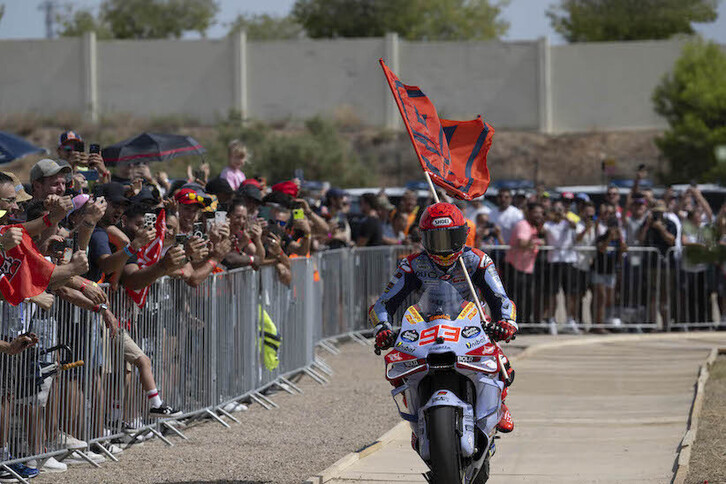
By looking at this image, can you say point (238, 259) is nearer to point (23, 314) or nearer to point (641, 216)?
point (23, 314)

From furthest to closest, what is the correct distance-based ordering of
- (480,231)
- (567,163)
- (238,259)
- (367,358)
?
(567,163)
(480,231)
(367,358)
(238,259)

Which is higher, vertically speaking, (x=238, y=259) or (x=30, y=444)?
(x=238, y=259)

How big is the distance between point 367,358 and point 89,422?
23.6ft

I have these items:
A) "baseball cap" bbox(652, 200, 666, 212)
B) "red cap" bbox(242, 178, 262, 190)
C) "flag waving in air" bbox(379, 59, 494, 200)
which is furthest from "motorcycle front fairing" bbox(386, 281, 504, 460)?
"baseball cap" bbox(652, 200, 666, 212)

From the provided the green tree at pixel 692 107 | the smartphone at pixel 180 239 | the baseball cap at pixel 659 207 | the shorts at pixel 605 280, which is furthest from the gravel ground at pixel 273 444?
the green tree at pixel 692 107

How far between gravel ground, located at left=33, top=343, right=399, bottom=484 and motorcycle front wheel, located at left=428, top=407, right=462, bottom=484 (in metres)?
1.81

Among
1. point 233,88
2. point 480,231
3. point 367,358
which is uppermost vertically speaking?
point 233,88

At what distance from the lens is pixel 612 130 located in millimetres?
59562

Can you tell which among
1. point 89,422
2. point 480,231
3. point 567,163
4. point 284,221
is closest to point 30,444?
point 89,422

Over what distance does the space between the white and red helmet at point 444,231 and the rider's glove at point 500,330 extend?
0.53 metres

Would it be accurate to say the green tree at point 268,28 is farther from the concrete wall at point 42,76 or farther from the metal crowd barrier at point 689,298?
the metal crowd barrier at point 689,298

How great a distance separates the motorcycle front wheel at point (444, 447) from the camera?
730 cm

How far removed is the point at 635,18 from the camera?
70.7m

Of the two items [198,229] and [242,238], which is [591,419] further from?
[198,229]
